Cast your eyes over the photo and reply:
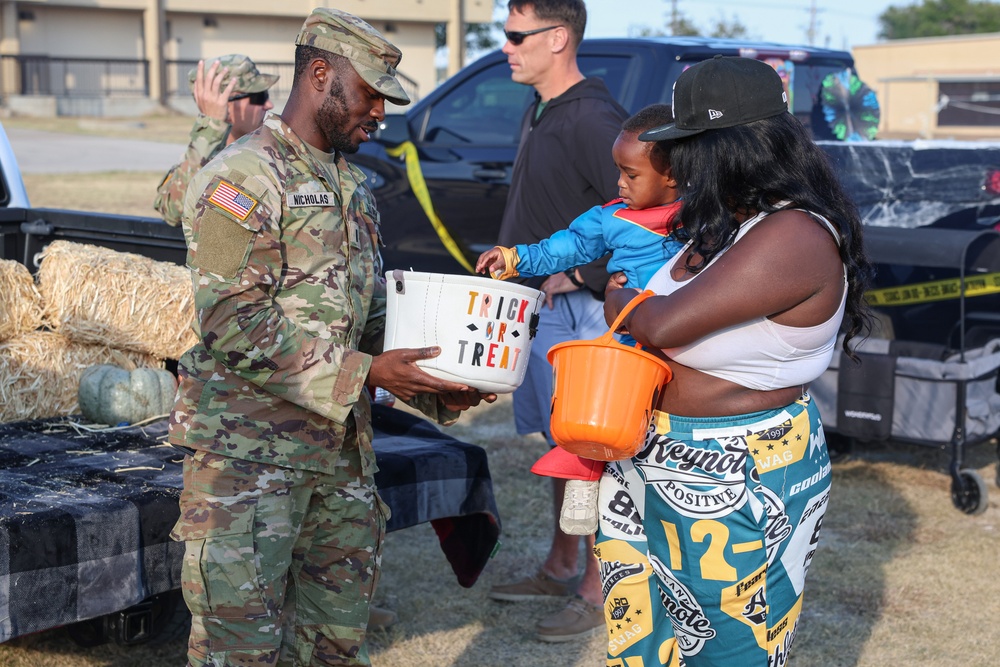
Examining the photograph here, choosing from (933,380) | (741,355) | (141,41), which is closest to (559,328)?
(741,355)

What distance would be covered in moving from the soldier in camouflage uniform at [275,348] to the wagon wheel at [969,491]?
3959mm

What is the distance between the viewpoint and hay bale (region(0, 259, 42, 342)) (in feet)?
16.0

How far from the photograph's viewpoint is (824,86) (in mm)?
8227

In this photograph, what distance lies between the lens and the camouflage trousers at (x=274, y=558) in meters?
2.74

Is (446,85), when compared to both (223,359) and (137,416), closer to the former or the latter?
(137,416)

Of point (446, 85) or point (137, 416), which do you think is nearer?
point (137, 416)

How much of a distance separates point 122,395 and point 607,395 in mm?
2670

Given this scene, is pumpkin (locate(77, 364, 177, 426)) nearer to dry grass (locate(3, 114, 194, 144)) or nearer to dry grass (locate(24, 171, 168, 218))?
dry grass (locate(24, 171, 168, 218))

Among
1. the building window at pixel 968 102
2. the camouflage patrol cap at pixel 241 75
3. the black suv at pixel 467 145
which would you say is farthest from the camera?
the building window at pixel 968 102

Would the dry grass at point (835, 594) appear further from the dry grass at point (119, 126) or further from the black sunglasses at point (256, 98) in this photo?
the dry grass at point (119, 126)

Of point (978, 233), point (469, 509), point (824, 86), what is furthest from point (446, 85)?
point (469, 509)

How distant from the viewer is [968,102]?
40938mm

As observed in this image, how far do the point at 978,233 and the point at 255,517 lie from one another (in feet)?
14.3

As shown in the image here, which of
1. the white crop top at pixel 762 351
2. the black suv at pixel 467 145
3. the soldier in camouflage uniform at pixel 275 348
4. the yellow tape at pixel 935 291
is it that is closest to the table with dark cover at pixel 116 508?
the soldier in camouflage uniform at pixel 275 348
